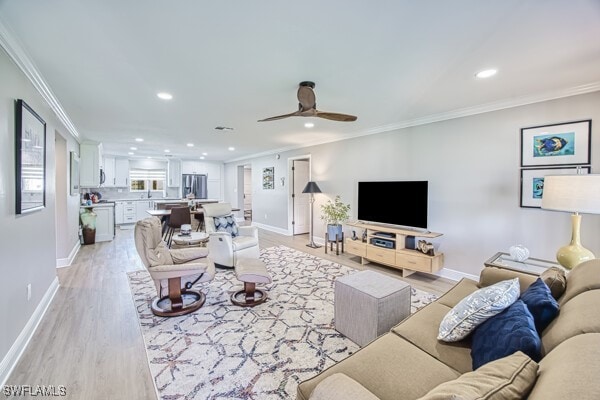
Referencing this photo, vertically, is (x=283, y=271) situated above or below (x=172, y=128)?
below

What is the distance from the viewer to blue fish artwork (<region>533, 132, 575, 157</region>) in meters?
2.80

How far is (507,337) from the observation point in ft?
3.70

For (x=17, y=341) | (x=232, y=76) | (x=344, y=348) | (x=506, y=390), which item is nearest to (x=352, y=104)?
(x=232, y=76)

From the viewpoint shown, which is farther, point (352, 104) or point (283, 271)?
point (283, 271)

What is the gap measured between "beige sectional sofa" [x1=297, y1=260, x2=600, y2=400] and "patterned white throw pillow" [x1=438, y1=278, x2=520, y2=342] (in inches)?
3.2

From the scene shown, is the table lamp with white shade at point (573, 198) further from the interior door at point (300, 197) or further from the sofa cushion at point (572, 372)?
the interior door at point (300, 197)

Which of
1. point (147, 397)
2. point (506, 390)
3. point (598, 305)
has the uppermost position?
point (598, 305)

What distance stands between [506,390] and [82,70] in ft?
11.5

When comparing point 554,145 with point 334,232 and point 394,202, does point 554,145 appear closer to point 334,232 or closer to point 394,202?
point 394,202

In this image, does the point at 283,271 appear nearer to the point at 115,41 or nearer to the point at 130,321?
the point at 130,321

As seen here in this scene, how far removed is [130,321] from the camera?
8.54 feet

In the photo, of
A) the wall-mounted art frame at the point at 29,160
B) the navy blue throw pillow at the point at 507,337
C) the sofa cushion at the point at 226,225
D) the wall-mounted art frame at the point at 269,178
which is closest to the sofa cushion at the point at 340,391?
the navy blue throw pillow at the point at 507,337

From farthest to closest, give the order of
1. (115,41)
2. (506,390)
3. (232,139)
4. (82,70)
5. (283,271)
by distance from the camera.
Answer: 1. (232,139)
2. (283,271)
3. (82,70)
4. (115,41)
5. (506,390)

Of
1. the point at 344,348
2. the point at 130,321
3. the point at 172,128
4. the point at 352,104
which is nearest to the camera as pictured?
the point at 344,348
